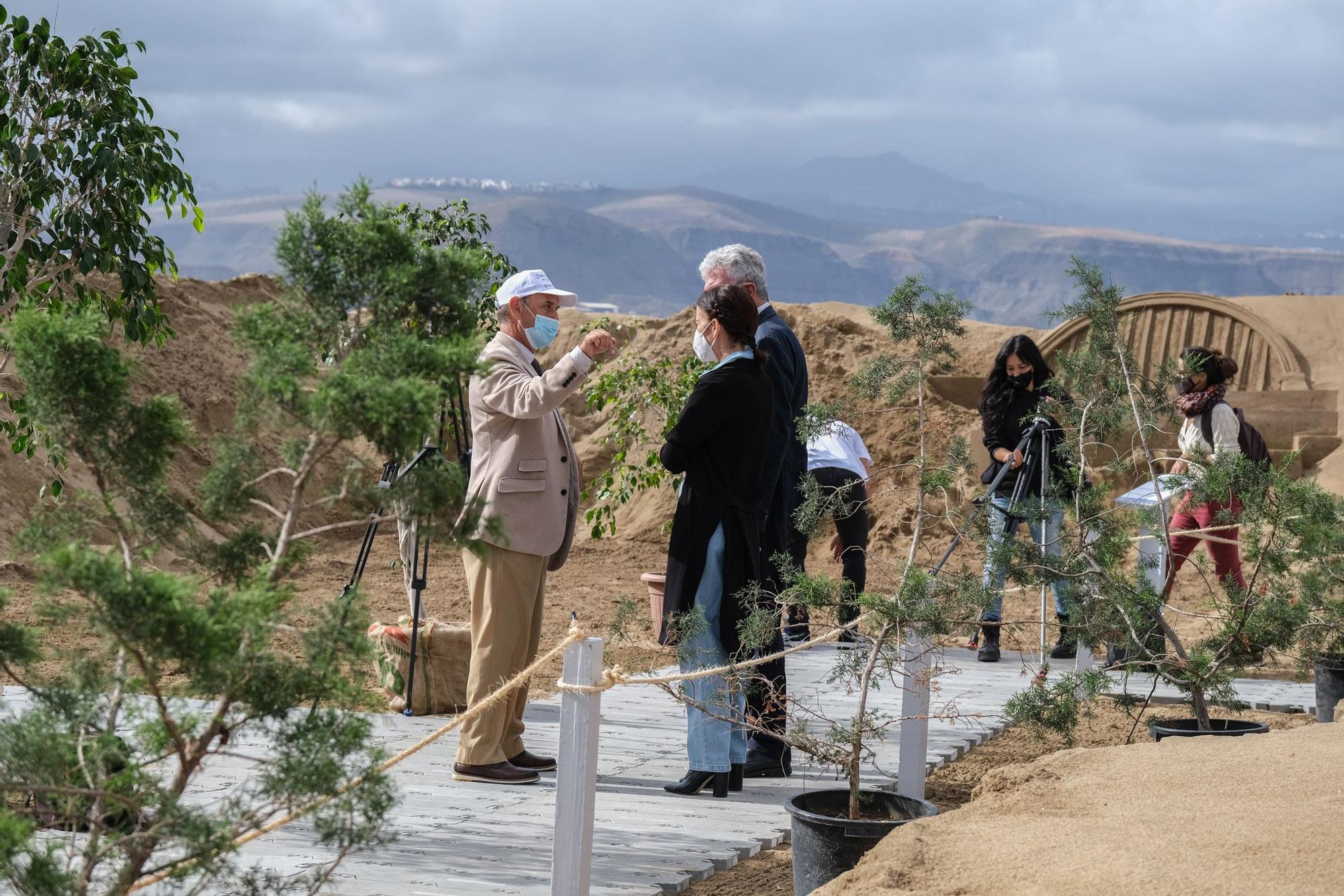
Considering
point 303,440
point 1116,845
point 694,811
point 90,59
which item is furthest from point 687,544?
point 90,59

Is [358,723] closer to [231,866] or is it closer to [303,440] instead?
[231,866]

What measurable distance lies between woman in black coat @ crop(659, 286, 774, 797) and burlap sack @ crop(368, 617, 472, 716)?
155cm

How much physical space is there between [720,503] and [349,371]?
8.33ft

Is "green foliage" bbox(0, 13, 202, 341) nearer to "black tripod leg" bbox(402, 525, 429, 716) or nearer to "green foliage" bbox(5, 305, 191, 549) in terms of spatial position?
"black tripod leg" bbox(402, 525, 429, 716)

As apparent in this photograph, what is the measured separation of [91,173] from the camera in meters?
5.15

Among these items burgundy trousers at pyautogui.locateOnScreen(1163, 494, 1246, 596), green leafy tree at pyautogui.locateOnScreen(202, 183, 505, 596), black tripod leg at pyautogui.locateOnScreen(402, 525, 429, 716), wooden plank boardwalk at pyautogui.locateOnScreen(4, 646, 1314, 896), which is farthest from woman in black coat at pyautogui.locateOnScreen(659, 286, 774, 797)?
burgundy trousers at pyautogui.locateOnScreen(1163, 494, 1246, 596)

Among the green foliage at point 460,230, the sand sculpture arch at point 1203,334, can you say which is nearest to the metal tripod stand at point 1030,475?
the green foliage at point 460,230

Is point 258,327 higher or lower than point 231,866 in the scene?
higher

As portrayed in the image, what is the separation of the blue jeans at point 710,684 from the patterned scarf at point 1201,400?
3.62 meters

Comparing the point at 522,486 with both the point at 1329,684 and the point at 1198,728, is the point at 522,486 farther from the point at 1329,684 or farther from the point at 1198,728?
the point at 1329,684

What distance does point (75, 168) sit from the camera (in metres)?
5.14

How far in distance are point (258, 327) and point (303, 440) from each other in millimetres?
220

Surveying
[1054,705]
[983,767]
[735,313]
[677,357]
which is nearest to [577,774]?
[735,313]

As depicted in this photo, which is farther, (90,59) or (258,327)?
(90,59)
